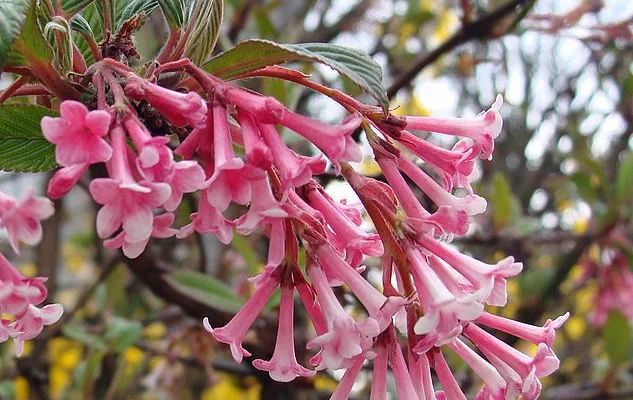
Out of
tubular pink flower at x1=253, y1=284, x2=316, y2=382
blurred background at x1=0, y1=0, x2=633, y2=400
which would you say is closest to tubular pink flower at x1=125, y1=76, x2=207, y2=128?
tubular pink flower at x1=253, y1=284, x2=316, y2=382

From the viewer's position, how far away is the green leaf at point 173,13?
2.61ft

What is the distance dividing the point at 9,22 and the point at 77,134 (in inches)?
4.1

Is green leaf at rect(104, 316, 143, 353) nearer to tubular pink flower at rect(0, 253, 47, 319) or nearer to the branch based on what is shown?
the branch

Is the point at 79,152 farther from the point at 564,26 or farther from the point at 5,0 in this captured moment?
the point at 564,26

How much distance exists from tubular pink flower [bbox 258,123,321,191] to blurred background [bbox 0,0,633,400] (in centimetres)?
86

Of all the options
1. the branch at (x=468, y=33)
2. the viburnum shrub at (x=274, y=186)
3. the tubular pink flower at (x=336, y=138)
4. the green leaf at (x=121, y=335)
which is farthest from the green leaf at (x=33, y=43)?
the green leaf at (x=121, y=335)

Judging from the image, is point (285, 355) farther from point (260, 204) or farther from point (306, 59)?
point (306, 59)

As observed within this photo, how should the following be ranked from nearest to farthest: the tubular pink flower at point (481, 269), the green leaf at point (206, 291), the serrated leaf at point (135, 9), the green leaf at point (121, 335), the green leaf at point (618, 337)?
the tubular pink flower at point (481, 269) < the serrated leaf at point (135, 9) < the green leaf at point (206, 291) < the green leaf at point (121, 335) < the green leaf at point (618, 337)

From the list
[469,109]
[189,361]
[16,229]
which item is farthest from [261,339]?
[469,109]

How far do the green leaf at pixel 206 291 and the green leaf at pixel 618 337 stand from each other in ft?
4.17

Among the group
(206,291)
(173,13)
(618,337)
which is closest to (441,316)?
(173,13)

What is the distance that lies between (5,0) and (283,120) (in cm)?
26

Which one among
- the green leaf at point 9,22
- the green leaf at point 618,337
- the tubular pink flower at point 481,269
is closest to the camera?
the green leaf at point 9,22

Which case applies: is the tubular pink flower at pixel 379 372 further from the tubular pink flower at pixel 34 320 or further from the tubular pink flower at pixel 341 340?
the tubular pink flower at pixel 34 320
